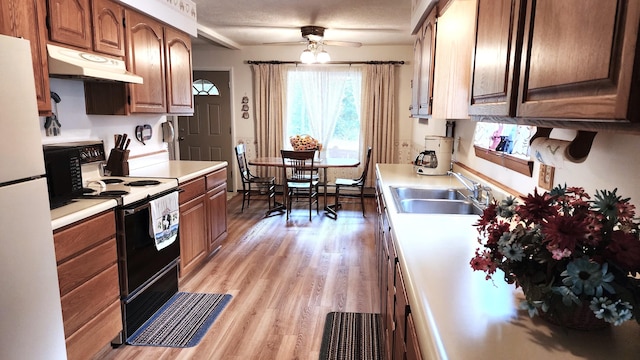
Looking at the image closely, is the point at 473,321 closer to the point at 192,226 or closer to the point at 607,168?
the point at 607,168

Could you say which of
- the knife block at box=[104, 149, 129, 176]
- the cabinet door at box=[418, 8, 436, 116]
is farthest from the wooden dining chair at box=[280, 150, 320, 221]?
the knife block at box=[104, 149, 129, 176]

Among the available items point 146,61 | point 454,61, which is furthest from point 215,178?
point 454,61

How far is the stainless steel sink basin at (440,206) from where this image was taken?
2.19 m

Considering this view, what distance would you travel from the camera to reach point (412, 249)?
1.38 metres

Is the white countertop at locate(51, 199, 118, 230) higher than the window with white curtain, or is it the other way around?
the window with white curtain

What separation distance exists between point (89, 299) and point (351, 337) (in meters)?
1.48

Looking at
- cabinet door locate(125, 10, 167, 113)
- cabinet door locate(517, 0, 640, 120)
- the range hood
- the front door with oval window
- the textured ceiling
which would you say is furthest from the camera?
the front door with oval window

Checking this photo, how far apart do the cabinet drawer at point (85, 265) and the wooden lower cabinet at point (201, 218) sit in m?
0.83

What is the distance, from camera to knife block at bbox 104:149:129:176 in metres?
2.93

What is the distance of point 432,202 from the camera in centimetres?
225

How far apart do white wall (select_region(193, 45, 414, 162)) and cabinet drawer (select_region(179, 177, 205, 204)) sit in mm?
3163

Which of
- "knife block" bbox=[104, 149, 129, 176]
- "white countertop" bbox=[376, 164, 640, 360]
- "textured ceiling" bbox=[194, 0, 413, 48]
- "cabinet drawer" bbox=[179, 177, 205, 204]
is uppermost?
"textured ceiling" bbox=[194, 0, 413, 48]

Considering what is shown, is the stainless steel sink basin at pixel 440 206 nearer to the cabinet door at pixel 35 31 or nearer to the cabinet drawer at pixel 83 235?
the cabinet drawer at pixel 83 235

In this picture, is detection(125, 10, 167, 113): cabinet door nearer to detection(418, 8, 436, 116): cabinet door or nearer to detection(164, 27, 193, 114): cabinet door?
detection(164, 27, 193, 114): cabinet door
